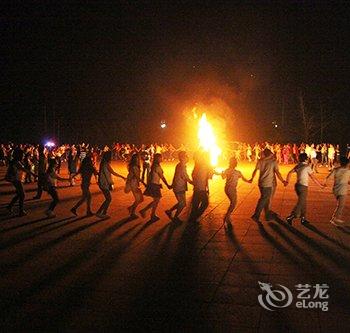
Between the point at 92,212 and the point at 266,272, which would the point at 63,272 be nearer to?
the point at 266,272

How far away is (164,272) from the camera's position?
650 cm

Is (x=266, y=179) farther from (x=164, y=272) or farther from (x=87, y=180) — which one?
(x=164, y=272)

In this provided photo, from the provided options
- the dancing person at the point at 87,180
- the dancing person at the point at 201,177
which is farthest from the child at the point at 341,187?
the dancing person at the point at 87,180

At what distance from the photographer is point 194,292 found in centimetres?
Result: 568

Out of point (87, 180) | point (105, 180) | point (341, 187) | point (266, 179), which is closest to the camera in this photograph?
point (341, 187)

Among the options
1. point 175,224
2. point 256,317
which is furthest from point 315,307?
point 175,224

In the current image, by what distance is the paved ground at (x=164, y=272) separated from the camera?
4.85 meters

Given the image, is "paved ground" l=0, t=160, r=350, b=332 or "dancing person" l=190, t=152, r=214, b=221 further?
"dancing person" l=190, t=152, r=214, b=221

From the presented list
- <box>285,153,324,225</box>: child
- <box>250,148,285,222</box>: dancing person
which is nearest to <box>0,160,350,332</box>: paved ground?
<box>285,153,324,225</box>: child

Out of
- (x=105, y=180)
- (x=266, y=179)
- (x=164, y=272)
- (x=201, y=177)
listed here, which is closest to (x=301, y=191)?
(x=266, y=179)

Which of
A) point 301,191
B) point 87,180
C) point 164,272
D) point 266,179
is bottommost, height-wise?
point 164,272

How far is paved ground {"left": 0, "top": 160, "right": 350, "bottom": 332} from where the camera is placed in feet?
15.9

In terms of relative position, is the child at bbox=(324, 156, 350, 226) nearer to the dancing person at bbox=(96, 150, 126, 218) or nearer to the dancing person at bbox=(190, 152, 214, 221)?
the dancing person at bbox=(190, 152, 214, 221)

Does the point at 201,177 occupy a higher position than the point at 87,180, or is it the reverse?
the point at 201,177
